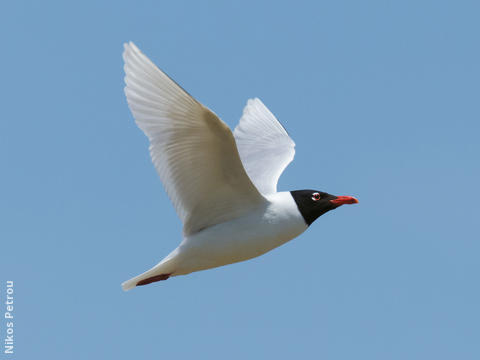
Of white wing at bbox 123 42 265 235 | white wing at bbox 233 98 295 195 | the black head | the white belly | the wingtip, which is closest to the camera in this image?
white wing at bbox 123 42 265 235

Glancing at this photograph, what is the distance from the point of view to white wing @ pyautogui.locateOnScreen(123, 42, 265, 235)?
30.9 ft

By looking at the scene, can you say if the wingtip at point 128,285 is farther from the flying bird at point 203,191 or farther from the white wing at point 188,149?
the white wing at point 188,149

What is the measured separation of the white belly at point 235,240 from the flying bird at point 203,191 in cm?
1

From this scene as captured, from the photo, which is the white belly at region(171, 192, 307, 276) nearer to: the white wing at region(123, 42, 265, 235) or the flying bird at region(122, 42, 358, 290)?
the flying bird at region(122, 42, 358, 290)

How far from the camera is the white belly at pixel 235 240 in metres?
10.4

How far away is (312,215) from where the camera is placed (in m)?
10.9

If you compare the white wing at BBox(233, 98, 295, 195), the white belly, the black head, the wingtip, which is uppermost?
the white wing at BBox(233, 98, 295, 195)

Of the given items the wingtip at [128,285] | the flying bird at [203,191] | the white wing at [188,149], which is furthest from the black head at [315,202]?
the wingtip at [128,285]

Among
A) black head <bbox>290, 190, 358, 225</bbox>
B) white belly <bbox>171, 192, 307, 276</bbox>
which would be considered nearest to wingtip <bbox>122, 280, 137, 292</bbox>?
white belly <bbox>171, 192, 307, 276</bbox>

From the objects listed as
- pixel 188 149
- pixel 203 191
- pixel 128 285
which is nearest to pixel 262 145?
pixel 203 191

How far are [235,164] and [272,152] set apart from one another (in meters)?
3.05

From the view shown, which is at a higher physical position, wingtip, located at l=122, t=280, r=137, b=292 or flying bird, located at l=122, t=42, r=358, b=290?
flying bird, located at l=122, t=42, r=358, b=290

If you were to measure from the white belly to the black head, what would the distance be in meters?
0.31

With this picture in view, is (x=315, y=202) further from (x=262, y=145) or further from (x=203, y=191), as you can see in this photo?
(x=262, y=145)
